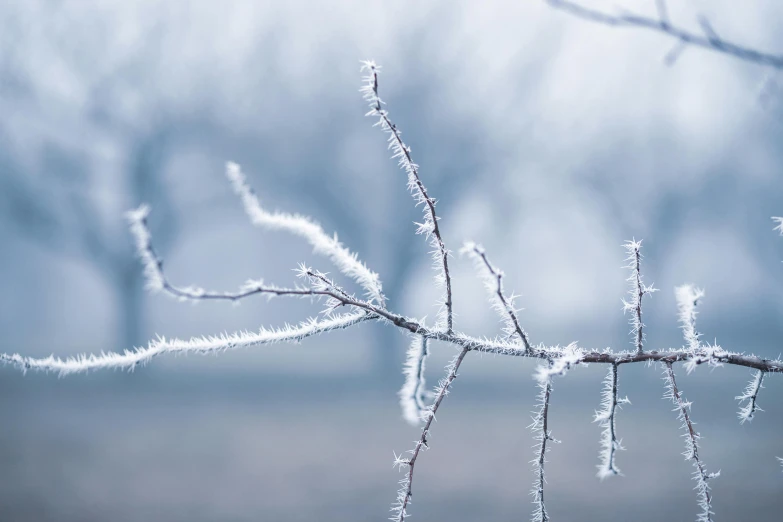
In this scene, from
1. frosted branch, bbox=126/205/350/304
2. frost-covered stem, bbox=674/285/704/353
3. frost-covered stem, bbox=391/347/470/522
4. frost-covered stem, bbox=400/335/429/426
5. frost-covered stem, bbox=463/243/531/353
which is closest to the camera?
frosted branch, bbox=126/205/350/304

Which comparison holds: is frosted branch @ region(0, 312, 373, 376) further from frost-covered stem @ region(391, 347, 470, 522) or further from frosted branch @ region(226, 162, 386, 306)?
frost-covered stem @ region(391, 347, 470, 522)

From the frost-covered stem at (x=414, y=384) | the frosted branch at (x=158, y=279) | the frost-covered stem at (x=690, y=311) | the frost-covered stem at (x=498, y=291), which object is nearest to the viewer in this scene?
the frosted branch at (x=158, y=279)

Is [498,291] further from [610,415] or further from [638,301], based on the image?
[610,415]

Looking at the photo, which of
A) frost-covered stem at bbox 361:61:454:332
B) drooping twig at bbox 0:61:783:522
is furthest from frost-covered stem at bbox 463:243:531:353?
frost-covered stem at bbox 361:61:454:332

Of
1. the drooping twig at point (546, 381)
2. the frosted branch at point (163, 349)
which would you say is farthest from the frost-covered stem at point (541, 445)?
the frosted branch at point (163, 349)

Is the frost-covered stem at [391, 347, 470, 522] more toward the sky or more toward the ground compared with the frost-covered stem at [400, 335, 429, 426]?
more toward the ground

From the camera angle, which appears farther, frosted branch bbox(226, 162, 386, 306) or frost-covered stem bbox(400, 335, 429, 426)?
frost-covered stem bbox(400, 335, 429, 426)

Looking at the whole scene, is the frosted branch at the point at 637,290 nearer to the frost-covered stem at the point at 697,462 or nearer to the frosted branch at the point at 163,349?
the frost-covered stem at the point at 697,462
